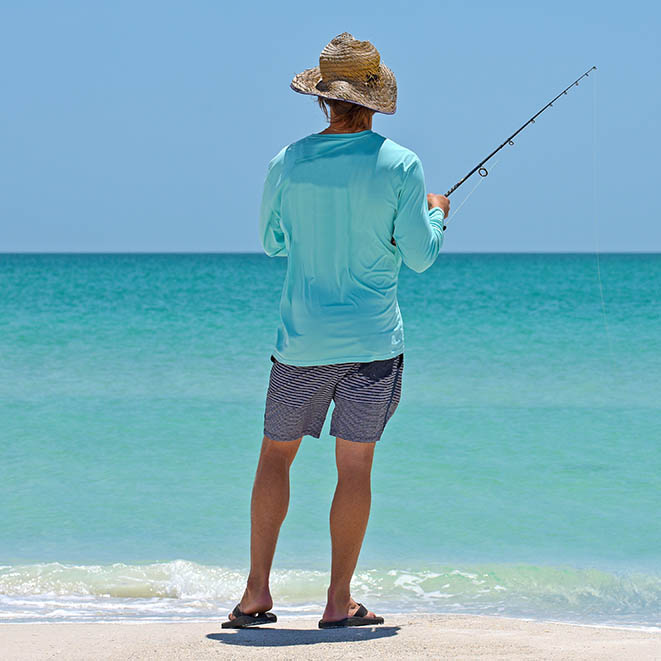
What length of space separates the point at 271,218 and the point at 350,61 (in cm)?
38

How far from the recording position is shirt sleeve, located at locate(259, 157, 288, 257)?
7.17ft

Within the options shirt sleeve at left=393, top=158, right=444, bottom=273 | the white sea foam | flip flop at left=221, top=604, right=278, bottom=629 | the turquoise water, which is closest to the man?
shirt sleeve at left=393, top=158, right=444, bottom=273

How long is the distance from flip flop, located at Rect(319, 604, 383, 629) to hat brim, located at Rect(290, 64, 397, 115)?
1.13 metres

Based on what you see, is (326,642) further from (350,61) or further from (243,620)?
(350,61)

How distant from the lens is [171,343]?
11.8 m

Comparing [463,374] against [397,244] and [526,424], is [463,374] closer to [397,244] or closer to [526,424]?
[526,424]

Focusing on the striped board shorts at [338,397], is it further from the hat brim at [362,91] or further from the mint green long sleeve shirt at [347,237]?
the hat brim at [362,91]

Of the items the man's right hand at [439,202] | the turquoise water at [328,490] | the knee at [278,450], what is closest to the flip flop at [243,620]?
the knee at [278,450]

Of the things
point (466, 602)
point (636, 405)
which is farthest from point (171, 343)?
point (466, 602)

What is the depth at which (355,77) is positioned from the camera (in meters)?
2.13

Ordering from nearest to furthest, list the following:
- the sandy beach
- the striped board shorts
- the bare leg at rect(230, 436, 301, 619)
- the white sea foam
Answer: the sandy beach → the striped board shorts → the bare leg at rect(230, 436, 301, 619) → the white sea foam

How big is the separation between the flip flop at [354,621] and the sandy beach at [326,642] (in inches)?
1.1

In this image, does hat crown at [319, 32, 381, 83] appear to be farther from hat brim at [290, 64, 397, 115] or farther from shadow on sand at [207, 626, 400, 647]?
shadow on sand at [207, 626, 400, 647]

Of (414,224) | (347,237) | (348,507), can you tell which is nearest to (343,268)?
(347,237)
